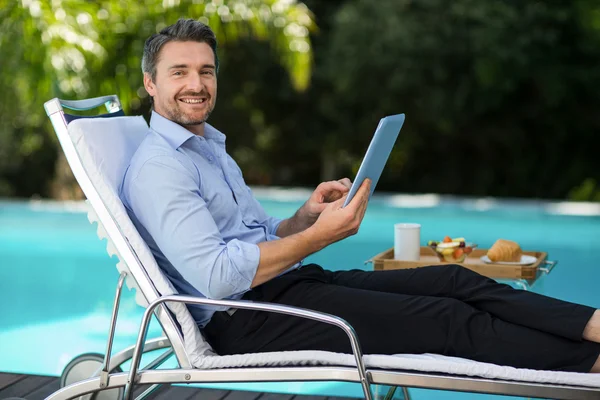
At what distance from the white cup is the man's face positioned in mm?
→ 1214

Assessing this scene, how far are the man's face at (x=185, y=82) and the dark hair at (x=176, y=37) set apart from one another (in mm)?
15

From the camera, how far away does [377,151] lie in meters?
2.34

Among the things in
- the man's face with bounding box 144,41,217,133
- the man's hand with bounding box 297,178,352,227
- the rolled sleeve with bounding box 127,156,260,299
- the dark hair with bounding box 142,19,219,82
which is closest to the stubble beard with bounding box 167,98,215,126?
the man's face with bounding box 144,41,217,133

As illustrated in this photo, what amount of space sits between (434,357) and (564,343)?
348 millimetres

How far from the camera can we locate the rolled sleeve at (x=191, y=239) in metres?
2.26

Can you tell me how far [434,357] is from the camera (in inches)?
88.2

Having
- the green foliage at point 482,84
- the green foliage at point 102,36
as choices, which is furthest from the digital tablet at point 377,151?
the green foliage at point 482,84

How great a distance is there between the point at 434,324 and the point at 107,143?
3.76 ft

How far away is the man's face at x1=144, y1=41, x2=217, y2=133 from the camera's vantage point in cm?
255

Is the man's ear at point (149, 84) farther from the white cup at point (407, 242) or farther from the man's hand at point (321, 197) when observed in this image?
the white cup at point (407, 242)

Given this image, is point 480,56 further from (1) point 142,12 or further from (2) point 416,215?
(1) point 142,12

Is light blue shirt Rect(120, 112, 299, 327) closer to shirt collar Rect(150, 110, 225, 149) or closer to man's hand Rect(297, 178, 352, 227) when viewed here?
shirt collar Rect(150, 110, 225, 149)

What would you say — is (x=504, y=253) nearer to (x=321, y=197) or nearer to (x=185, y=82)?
(x=321, y=197)

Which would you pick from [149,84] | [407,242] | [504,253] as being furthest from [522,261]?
[149,84]
